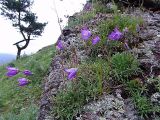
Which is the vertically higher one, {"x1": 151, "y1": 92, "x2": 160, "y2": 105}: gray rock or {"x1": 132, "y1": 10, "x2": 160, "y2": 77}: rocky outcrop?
{"x1": 132, "y1": 10, "x2": 160, "y2": 77}: rocky outcrop

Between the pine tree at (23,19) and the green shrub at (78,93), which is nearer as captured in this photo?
the green shrub at (78,93)

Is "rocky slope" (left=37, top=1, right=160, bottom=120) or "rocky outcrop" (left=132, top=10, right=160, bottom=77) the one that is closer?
"rocky slope" (left=37, top=1, right=160, bottom=120)

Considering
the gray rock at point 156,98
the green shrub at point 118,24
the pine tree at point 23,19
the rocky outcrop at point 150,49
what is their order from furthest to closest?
the pine tree at point 23,19
the green shrub at point 118,24
the rocky outcrop at point 150,49
the gray rock at point 156,98

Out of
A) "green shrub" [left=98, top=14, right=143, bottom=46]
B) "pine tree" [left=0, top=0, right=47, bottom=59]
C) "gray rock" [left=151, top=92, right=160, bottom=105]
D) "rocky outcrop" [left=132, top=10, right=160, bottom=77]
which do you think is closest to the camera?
"gray rock" [left=151, top=92, right=160, bottom=105]

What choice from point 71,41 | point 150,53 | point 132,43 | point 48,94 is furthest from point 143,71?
point 71,41

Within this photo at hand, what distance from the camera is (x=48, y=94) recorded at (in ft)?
14.9

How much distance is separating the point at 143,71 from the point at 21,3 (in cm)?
2982

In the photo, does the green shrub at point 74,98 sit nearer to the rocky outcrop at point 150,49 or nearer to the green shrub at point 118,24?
the rocky outcrop at point 150,49

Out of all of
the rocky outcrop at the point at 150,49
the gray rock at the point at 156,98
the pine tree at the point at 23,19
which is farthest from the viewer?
the pine tree at the point at 23,19

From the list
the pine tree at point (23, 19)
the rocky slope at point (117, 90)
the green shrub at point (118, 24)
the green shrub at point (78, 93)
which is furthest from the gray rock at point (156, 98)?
the pine tree at point (23, 19)

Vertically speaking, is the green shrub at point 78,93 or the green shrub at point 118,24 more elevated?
the green shrub at point 118,24

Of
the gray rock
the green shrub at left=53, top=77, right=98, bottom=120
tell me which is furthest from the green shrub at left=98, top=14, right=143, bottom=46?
the gray rock

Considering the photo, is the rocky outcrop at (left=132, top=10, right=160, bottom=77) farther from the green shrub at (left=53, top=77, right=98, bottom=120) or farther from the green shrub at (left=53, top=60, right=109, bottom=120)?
the green shrub at (left=53, top=77, right=98, bottom=120)

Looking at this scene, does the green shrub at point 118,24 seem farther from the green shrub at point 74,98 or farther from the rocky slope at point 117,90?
the green shrub at point 74,98
